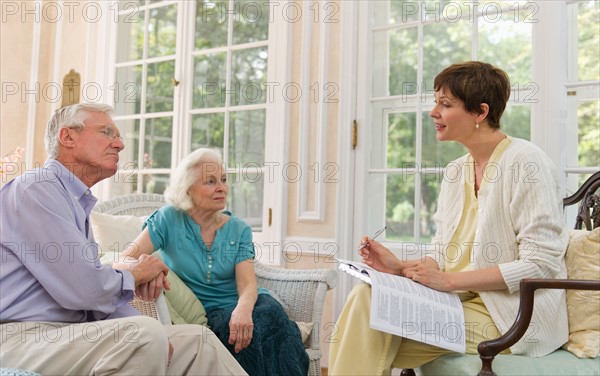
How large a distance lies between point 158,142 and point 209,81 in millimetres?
571

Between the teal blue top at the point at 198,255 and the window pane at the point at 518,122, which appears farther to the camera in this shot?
the window pane at the point at 518,122

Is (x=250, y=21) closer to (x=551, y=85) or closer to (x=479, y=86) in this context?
(x=551, y=85)

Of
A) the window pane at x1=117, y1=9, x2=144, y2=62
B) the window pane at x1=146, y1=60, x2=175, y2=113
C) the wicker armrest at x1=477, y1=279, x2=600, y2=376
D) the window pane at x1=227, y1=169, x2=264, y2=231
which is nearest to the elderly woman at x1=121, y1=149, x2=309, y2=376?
the wicker armrest at x1=477, y1=279, x2=600, y2=376

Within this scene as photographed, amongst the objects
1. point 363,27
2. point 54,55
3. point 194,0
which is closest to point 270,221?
point 363,27

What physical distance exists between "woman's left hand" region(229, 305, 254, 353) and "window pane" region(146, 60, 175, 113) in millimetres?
2302

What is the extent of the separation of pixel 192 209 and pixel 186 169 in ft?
0.54

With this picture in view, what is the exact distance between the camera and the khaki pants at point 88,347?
1.66 metres

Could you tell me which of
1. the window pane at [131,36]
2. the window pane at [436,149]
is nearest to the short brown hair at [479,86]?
the window pane at [131,36]

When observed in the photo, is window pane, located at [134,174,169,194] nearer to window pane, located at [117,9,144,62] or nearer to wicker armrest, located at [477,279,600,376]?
window pane, located at [117,9,144,62]

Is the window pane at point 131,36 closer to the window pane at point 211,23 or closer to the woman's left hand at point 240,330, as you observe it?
the window pane at point 211,23

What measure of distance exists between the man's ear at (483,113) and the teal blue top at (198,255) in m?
1.08

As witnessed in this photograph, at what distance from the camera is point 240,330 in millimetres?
2434

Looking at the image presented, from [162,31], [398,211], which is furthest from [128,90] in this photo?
[398,211]

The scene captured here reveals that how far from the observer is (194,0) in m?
4.36
